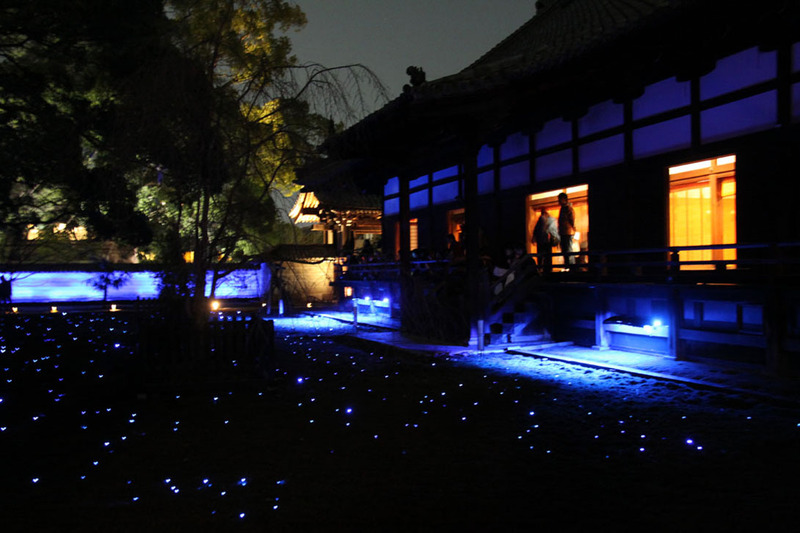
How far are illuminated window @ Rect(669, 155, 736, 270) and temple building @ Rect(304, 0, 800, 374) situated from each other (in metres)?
0.05

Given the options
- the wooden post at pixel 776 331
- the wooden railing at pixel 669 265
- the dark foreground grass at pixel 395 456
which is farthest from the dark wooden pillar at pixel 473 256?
the wooden post at pixel 776 331

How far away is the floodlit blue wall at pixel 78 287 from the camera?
32.0m

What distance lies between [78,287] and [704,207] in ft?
102

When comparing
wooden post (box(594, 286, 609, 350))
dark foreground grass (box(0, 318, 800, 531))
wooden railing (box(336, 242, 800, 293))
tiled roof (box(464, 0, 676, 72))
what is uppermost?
tiled roof (box(464, 0, 676, 72))

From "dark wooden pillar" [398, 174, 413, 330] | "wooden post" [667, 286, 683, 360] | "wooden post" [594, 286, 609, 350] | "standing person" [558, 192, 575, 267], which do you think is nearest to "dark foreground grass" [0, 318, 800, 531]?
"wooden post" [667, 286, 683, 360]

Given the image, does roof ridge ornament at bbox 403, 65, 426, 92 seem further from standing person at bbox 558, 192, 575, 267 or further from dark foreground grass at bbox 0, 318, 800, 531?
dark foreground grass at bbox 0, 318, 800, 531

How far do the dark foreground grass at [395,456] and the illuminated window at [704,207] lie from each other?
589 centimetres

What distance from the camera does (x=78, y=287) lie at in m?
33.3

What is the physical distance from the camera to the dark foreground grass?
4281 mm

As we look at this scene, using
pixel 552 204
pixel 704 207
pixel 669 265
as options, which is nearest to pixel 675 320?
pixel 669 265

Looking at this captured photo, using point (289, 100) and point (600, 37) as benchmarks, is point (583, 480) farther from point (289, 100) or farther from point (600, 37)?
point (600, 37)

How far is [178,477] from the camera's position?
514 cm

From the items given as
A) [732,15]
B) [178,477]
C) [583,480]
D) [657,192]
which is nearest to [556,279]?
[657,192]

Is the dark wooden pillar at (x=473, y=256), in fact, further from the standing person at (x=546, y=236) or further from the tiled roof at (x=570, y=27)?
the tiled roof at (x=570, y=27)
